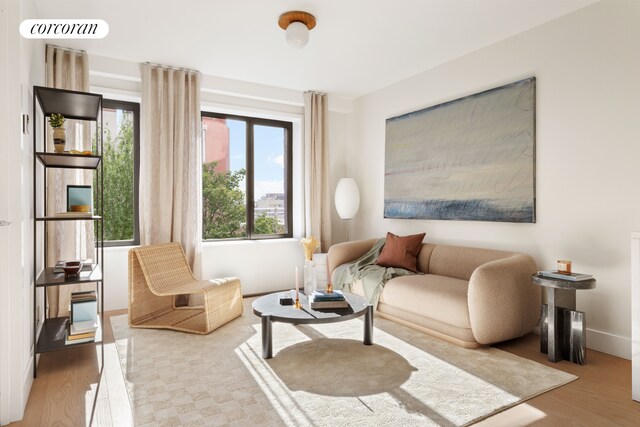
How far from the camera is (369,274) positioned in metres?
3.94

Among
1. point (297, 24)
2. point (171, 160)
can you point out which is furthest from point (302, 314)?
point (171, 160)

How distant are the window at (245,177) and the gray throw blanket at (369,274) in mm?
1481

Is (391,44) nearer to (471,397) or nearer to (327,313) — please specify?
(327,313)

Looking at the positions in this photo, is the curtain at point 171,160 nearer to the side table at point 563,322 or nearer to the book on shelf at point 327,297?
the book on shelf at point 327,297

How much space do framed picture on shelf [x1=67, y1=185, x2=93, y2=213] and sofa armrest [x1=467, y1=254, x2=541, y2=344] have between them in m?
2.79

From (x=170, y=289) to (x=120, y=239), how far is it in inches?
54.3

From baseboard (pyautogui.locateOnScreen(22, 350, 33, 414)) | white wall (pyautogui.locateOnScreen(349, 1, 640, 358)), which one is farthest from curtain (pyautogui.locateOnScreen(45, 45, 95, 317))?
white wall (pyautogui.locateOnScreen(349, 1, 640, 358))

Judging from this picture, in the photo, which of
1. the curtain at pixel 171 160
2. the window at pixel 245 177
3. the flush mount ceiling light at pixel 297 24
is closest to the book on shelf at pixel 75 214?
the curtain at pixel 171 160

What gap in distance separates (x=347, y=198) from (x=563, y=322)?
2941 mm

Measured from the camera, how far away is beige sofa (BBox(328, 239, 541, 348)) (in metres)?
2.89

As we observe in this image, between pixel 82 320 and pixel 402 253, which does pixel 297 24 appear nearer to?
pixel 402 253

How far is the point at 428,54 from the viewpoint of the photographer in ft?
13.3

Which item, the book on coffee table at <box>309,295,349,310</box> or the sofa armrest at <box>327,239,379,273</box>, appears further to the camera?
the sofa armrest at <box>327,239,379,273</box>

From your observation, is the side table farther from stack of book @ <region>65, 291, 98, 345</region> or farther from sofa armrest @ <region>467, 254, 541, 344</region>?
stack of book @ <region>65, 291, 98, 345</region>
